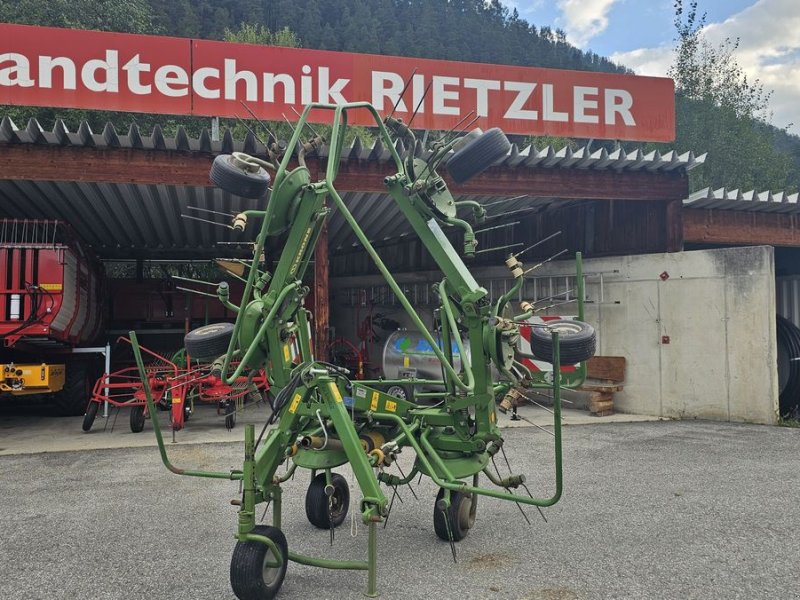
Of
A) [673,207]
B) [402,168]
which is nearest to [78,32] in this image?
[402,168]

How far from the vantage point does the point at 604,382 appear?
10.3 metres

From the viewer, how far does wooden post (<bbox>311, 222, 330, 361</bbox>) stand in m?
8.45

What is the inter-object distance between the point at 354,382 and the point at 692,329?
722cm

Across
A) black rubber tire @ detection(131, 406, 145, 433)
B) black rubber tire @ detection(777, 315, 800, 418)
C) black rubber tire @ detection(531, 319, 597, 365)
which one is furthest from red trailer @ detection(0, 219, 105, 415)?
black rubber tire @ detection(777, 315, 800, 418)

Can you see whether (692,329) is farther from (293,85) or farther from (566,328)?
(293,85)

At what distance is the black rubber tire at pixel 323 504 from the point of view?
4.46 m

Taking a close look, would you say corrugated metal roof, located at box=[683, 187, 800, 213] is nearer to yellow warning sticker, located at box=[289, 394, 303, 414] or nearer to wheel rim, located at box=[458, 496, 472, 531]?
wheel rim, located at box=[458, 496, 472, 531]

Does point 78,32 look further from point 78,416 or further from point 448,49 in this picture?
point 448,49

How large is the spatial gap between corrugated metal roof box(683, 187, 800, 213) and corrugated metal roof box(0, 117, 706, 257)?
24.8 inches

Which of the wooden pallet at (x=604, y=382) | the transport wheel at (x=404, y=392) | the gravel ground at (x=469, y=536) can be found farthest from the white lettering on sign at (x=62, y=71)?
the wooden pallet at (x=604, y=382)

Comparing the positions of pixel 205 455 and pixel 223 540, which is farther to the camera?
pixel 205 455

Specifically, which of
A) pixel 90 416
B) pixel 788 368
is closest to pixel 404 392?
pixel 90 416

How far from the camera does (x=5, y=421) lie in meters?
9.93

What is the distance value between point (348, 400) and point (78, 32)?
781 cm
